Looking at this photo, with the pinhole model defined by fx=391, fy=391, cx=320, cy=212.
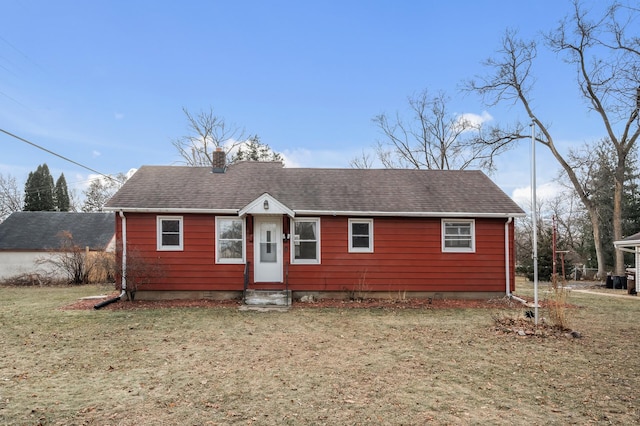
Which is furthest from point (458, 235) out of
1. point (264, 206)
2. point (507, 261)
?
point (264, 206)

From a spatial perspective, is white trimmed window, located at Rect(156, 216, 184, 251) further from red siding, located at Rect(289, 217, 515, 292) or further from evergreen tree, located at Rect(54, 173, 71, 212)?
evergreen tree, located at Rect(54, 173, 71, 212)

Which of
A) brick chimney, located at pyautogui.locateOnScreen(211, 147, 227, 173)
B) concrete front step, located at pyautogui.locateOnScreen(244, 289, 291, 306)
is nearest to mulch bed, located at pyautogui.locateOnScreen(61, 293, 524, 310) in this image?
concrete front step, located at pyautogui.locateOnScreen(244, 289, 291, 306)

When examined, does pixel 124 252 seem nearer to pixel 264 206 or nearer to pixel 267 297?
pixel 264 206

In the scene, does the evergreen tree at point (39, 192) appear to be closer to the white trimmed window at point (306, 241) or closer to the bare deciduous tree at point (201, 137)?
the bare deciduous tree at point (201, 137)

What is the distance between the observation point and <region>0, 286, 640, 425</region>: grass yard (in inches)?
161

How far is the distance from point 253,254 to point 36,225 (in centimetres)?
1808

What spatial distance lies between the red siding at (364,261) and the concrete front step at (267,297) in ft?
2.49

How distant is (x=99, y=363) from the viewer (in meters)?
5.90

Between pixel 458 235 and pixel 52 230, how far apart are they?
22.5 meters

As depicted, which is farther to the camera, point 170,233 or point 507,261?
point 507,261

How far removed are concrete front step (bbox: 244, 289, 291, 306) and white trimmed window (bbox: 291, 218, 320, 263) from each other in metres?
1.24

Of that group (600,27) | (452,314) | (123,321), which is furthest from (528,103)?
(123,321)

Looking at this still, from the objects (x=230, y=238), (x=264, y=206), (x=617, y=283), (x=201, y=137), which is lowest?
(x=617, y=283)

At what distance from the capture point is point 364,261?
492 inches
